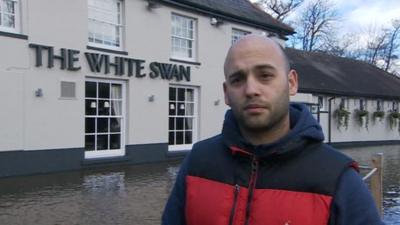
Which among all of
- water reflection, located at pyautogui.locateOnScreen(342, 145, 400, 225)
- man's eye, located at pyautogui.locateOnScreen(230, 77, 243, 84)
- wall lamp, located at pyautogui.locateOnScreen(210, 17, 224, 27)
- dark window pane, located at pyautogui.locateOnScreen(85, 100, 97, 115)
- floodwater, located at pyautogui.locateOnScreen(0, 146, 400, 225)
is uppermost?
wall lamp, located at pyautogui.locateOnScreen(210, 17, 224, 27)

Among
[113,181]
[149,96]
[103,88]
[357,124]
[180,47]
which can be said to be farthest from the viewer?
[357,124]

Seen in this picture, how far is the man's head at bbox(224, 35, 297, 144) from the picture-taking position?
1.90m

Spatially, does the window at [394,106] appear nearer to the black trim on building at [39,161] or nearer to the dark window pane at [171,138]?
the dark window pane at [171,138]

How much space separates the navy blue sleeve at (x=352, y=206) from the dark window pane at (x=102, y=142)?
42.6 feet

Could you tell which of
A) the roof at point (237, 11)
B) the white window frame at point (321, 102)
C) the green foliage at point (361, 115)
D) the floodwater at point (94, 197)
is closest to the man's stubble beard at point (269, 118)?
the floodwater at point (94, 197)

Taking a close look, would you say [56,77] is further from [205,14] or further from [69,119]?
[205,14]

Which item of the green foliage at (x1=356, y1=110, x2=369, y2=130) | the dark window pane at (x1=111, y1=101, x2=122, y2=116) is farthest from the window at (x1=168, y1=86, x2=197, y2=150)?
the green foliage at (x1=356, y1=110, x2=369, y2=130)

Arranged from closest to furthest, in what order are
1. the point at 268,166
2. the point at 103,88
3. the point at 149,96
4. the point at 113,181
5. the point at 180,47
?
the point at 268,166 < the point at 113,181 < the point at 103,88 < the point at 149,96 < the point at 180,47

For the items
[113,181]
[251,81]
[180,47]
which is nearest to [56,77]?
[113,181]

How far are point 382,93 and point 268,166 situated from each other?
28.9 metres

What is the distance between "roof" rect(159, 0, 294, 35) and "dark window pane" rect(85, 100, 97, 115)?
3.90 meters

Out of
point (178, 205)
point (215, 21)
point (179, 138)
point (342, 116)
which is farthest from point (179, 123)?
point (178, 205)

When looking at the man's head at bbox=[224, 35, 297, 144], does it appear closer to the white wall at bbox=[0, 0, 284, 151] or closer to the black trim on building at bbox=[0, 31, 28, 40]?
the white wall at bbox=[0, 0, 284, 151]

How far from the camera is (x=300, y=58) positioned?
2903cm
